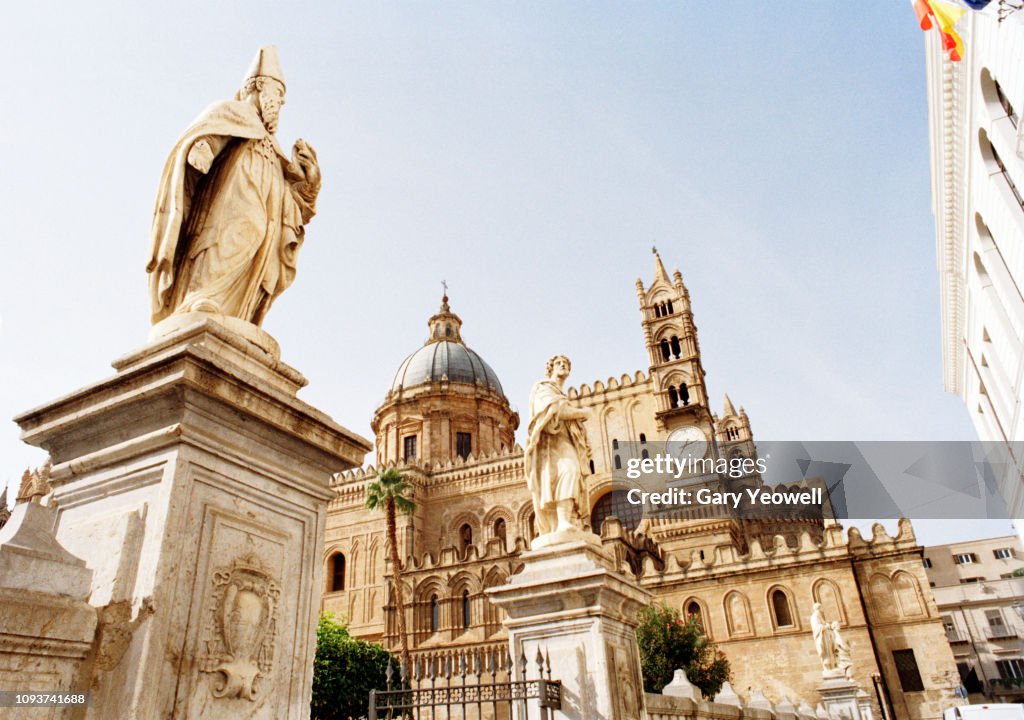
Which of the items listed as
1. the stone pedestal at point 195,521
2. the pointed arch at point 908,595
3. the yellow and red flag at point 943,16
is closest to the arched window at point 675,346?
the pointed arch at point 908,595

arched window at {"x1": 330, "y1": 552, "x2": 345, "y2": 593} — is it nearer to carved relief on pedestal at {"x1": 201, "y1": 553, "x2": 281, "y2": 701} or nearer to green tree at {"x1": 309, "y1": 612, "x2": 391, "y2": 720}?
green tree at {"x1": 309, "y1": 612, "x2": 391, "y2": 720}

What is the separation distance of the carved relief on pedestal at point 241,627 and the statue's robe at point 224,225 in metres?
1.24

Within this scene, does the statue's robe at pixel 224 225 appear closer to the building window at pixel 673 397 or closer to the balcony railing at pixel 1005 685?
the building window at pixel 673 397

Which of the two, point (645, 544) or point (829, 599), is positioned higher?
point (645, 544)

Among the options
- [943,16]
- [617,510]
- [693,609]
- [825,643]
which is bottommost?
[825,643]

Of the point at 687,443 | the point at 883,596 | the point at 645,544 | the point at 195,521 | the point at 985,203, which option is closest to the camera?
the point at 195,521

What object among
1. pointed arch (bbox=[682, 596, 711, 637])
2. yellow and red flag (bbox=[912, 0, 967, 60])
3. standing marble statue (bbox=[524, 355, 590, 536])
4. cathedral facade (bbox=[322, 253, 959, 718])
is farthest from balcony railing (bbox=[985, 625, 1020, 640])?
standing marble statue (bbox=[524, 355, 590, 536])

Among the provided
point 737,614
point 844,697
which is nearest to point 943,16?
point 844,697

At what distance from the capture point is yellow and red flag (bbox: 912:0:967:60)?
12.0m

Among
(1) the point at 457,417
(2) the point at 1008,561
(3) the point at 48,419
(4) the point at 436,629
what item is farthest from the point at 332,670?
(2) the point at 1008,561

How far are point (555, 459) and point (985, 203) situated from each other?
52.3ft

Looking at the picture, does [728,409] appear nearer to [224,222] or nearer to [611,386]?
[611,386]

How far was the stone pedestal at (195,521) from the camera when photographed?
2.31 meters

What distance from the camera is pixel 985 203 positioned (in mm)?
16672
